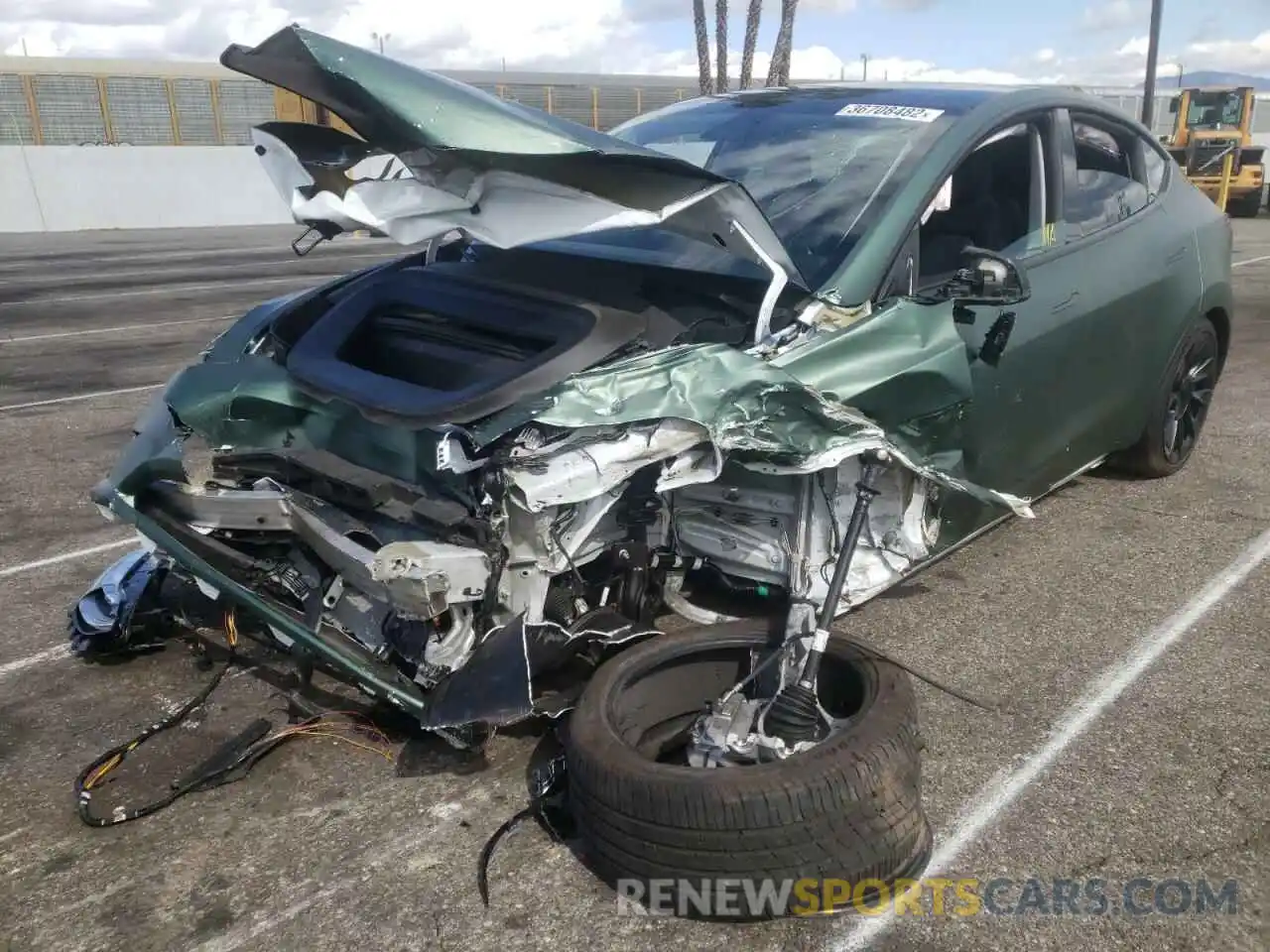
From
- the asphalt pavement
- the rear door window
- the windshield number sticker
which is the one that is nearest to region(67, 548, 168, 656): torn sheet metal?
the asphalt pavement

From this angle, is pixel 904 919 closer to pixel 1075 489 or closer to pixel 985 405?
pixel 985 405

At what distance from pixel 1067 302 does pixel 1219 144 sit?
24.9m

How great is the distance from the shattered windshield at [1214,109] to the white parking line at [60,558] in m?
27.3

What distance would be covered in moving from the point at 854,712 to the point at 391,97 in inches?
76.3

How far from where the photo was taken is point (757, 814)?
7.98 ft

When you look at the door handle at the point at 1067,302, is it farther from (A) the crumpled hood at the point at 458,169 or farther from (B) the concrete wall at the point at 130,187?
(B) the concrete wall at the point at 130,187

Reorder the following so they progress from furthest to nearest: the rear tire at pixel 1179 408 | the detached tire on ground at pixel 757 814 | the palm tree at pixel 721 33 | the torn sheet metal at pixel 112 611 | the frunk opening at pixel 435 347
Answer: the palm tree at pixel 721 33, the rear tire at pixel 1179 408, the torn sheet metal at pixel 112 611, the frunk opening at pixel 435 347, the detached tire on ground at pixel 757 814

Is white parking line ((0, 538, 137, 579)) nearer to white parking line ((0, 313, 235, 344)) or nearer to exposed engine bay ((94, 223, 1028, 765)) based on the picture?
exposed engine bay ((94, 223, 1028, 765))

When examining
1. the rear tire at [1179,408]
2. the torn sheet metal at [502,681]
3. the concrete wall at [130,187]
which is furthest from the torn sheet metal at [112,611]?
the concrete wall at [130,187]

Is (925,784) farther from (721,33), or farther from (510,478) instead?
(721,33)

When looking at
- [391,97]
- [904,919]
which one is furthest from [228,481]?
[904,919]

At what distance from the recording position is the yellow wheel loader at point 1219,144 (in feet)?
81.2

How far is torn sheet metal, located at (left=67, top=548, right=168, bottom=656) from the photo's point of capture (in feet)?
12.6

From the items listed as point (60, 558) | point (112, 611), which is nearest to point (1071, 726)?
point (112, 611)
